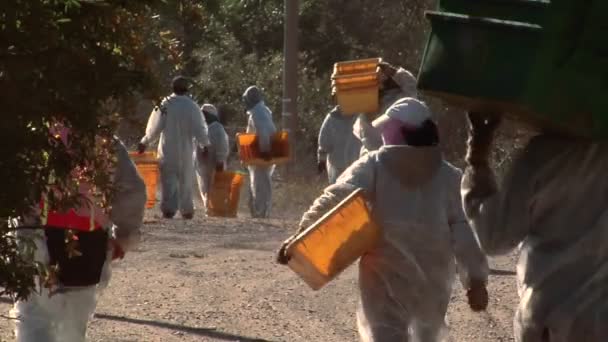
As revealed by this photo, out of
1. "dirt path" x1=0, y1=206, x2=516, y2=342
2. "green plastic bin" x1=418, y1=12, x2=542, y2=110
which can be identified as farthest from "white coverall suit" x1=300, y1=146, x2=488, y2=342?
"dirt path" x1=0, y1=206, x2=516, y2=342

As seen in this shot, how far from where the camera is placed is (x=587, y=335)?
20.5 ft

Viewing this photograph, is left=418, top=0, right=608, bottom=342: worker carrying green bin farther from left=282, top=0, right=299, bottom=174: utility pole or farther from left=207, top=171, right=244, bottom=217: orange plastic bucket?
left=282, top=0, right=299, bottom=174: utility pole

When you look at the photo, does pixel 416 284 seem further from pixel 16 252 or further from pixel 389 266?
pixel 16 252

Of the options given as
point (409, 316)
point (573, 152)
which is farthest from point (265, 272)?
point (573, 152)

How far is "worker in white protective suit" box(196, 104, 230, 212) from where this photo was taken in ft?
84.9

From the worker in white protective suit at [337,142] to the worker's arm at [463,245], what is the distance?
11.1m

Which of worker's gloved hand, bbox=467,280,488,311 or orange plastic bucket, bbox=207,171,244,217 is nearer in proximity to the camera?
worker's gloved hand, bbox=467,280,488,311

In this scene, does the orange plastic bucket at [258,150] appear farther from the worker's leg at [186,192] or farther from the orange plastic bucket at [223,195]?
the worker's leg at [186,192]

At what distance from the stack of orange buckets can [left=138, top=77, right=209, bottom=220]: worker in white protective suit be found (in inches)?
433

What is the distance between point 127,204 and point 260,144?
632 inches

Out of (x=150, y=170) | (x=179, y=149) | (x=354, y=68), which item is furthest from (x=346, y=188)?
(x=150, y=170)

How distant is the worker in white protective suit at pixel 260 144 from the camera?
2411 centimetres

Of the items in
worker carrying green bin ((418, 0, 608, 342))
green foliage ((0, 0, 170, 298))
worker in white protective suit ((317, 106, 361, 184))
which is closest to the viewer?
green foliage ((0, 0, 170, 298))

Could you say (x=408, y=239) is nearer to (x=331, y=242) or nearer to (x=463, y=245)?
(x=463, y=245)
